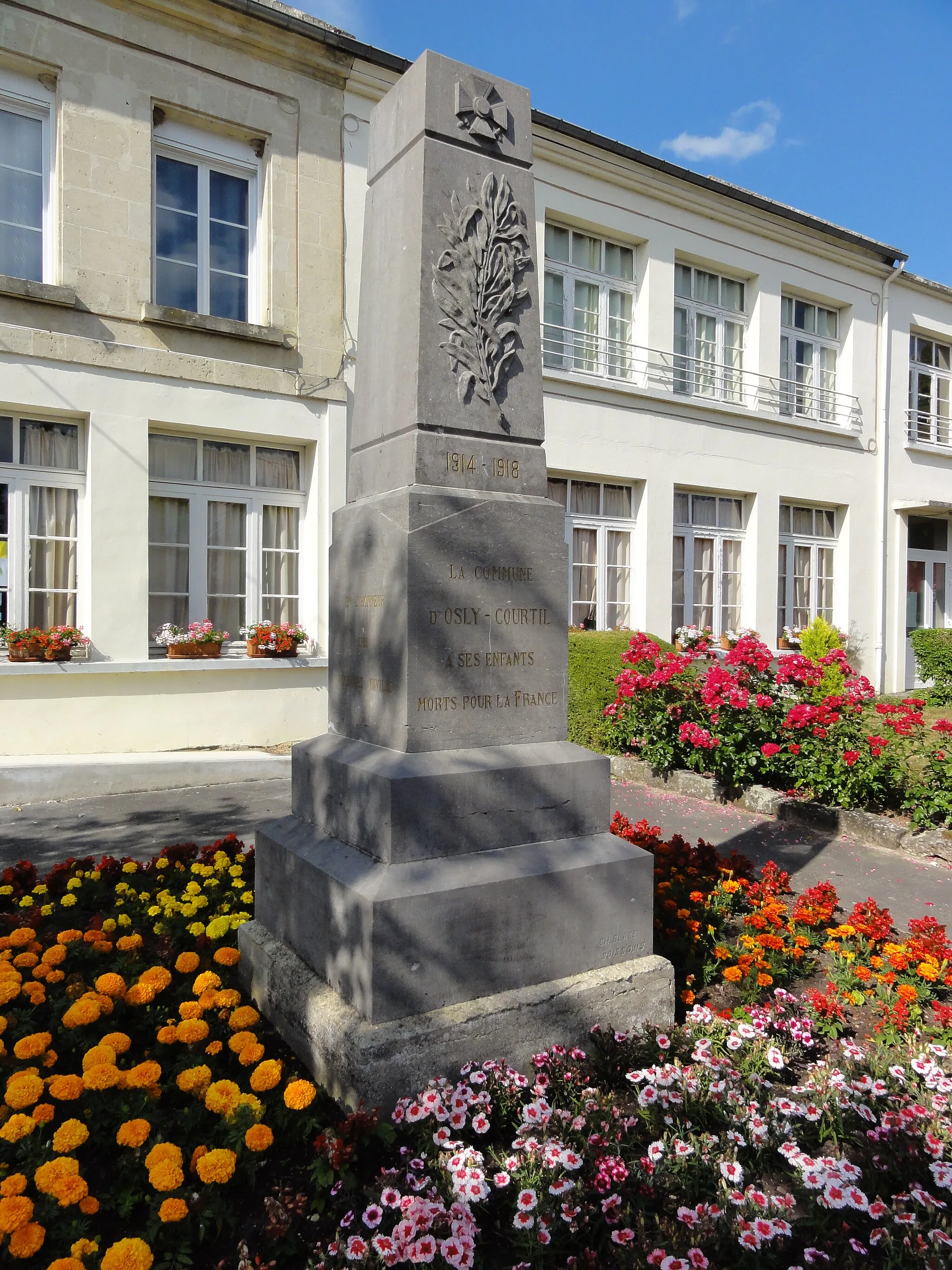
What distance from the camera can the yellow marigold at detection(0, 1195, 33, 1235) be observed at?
1764 millimetres

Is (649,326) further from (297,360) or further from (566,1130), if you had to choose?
(566,1130)

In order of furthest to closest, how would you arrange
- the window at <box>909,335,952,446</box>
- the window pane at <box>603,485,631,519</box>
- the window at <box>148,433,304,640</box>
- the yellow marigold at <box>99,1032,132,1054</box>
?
1. the window at <box>909,335,952,446</box>
2. the window pane at <box>603,485,631,519</box>
3. the window at <box>148,433,304,640</box>
4. the yellow marigold at <box>99,1032,132,1054</box>

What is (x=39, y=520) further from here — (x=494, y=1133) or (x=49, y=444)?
(x=494, y=1133)

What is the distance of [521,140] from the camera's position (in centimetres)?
326

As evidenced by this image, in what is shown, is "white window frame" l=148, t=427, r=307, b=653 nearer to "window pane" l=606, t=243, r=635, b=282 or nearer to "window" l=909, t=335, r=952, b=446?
"window pane" l=606, t=243, r=635, b=282

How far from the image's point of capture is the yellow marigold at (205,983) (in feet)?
9.34

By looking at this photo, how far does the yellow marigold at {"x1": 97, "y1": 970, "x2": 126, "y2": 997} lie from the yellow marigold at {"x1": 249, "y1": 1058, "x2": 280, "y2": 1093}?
658mm

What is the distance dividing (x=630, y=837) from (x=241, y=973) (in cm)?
223

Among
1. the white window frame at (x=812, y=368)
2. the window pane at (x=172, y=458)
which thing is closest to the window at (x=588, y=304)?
the white window frame at (x=812, y=368)

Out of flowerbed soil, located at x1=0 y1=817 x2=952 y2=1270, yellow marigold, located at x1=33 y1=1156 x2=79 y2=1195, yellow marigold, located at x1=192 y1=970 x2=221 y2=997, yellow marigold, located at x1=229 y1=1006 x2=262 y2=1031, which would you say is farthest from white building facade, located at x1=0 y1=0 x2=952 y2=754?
yellow marigold, located at x1=33 y1=1156 x2=79 y2=1195

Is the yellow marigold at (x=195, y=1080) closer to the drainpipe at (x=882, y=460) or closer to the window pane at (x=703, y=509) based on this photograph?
the window pane at (x=703, y=509)

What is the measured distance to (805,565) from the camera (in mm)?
14047

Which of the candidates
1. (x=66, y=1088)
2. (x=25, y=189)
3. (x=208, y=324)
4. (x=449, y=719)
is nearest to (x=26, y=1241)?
(x=66, y=1088)

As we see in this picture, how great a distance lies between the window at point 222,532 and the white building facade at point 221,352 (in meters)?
0.02
